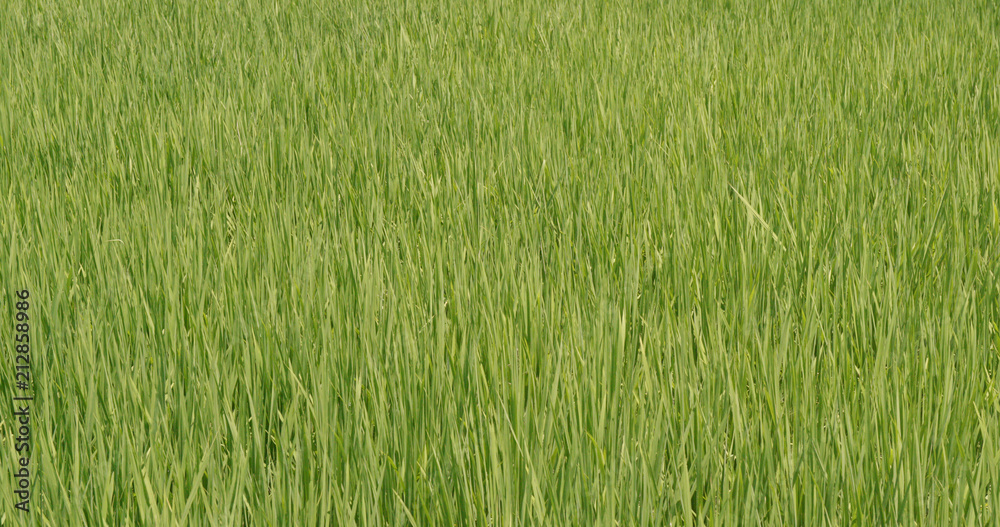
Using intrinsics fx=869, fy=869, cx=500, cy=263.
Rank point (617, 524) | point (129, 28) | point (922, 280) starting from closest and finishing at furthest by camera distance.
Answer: point (617, 524) → point (922, 280) → point (129, 28)

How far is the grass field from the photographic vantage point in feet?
3.11

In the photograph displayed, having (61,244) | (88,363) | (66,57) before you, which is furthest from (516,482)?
(66,57)

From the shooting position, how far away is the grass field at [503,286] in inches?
37.3

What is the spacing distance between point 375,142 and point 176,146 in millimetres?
483

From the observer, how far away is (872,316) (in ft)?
4.35

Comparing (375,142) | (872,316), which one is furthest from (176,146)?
(872,316)

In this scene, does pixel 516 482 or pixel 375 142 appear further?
pixel 375 142

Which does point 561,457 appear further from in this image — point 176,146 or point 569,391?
point 176,146

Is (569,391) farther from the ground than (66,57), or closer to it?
closer to it

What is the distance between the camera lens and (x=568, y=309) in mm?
1297

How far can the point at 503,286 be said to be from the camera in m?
1.40

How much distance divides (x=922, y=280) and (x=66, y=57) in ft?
9.30

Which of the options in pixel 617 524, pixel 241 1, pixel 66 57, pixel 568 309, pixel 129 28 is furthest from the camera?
pixel 241 1

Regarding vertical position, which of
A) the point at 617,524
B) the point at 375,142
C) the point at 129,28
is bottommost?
the point at 617,524
